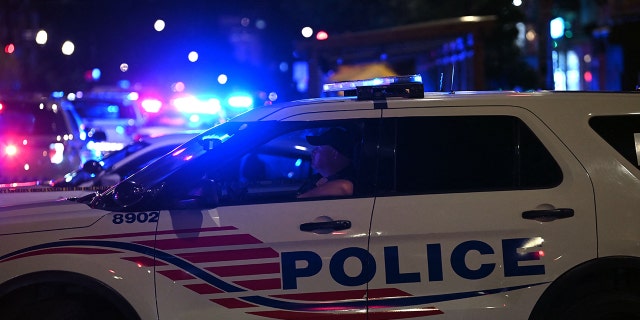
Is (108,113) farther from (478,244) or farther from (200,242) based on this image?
(478,244)

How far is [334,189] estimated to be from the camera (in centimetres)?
458

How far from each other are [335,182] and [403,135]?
45cm

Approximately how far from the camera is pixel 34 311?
437cm

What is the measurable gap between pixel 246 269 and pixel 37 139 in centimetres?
765

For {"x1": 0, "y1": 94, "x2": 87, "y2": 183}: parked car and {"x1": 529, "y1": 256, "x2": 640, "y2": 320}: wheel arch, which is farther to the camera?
{"x1": 0, "y1": 94, "x2": 87, "y2": 183}: parked car

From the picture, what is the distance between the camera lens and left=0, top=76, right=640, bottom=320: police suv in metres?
4.31

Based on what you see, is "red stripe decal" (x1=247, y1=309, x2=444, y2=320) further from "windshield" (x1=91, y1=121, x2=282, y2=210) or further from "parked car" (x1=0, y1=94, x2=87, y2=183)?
"parked car" (x1=0, y1=94, x2=87, y2=183)

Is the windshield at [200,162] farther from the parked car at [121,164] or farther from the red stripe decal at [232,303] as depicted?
the parked car at [121,164]

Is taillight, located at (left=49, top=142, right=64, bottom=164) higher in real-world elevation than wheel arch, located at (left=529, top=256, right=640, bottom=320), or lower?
higher

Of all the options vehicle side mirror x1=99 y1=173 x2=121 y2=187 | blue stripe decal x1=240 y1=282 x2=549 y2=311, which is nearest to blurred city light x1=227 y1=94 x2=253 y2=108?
vehicle side mirror x1=99 y1=173 x2=121 y2=187

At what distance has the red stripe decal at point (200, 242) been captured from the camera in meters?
4.33

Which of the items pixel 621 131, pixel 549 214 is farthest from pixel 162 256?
pixel 621 131

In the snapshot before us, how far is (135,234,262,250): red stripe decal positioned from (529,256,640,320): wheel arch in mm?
1527

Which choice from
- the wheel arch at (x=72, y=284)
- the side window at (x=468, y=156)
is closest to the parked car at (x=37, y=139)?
the wheel arch at (x=72, y=284)
